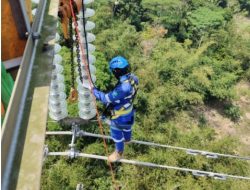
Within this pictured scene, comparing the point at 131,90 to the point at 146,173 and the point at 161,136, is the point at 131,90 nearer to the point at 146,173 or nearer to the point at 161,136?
the point at 146,173

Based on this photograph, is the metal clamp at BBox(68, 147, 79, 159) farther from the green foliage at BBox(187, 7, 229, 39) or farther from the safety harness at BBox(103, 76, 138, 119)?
the green foliage at BBox(187, 7, 229, 39)

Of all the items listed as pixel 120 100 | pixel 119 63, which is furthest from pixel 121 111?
pixel 119 63

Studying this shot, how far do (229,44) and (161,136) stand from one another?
33.4ft

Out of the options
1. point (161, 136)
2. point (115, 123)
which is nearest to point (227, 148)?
point (161, 136)

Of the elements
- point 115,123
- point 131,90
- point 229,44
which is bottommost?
point 229,44

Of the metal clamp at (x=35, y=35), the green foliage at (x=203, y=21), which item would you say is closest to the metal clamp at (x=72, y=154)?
the metal clamp at (x=35, y=35)

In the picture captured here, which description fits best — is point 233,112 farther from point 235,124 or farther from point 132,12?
point 132,12

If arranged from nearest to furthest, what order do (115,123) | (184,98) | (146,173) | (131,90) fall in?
(131,90)
(115,123)
(146,173)
(184,98)

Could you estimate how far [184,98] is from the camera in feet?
61.8

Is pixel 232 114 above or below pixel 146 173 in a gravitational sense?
below

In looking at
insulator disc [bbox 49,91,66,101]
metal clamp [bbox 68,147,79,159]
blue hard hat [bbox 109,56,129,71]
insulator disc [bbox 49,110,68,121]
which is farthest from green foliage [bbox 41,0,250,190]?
blue hard hat [bbox 109,56,129,71]

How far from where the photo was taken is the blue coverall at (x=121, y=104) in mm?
5449

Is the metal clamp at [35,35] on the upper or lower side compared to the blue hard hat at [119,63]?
upper

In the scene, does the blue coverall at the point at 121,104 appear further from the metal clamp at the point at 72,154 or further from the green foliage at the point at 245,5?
the green foliage at the point at 245,5
